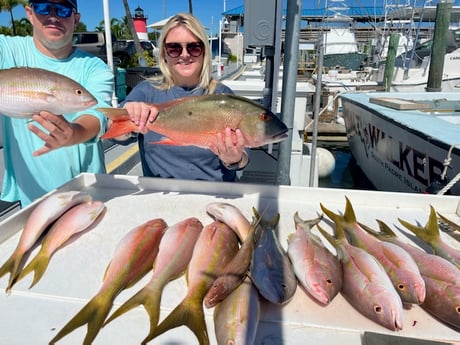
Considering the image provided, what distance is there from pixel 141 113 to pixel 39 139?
0.66m

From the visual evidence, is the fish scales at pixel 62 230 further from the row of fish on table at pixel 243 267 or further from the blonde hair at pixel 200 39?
the blonde hair at pixel 200 39

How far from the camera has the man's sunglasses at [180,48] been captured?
206 centimetres

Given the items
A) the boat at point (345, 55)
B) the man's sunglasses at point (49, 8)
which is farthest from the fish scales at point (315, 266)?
the boat at point (345, 55)

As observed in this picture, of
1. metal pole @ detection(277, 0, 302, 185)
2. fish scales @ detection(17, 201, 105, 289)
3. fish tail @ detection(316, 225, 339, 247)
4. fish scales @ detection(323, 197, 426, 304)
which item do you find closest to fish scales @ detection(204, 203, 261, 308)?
fish tail @ detection(316, 225, 339, 247)

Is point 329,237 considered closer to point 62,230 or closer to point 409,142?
point 62,230

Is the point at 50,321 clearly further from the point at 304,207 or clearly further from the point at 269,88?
the point at 269,88

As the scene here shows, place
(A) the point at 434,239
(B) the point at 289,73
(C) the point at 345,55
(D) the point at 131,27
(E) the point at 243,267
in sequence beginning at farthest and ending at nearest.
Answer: (C) the point at 345,55 → (D) the point at 131,27 → (B) the point at 289,73 → (A) the point at 434,239 → (E) the point at 243,267

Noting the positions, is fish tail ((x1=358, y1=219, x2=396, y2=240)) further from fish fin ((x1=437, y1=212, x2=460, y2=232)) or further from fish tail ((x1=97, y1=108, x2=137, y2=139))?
fish tail ((x1=97, y1=108, x2=137, y2=139))

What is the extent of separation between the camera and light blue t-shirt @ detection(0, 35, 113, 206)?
1.89 meters

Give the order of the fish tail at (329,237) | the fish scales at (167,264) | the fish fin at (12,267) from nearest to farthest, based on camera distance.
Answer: the fish scales at (167,264) → the fish fin at (12,267) → the fish tail at (329,237)

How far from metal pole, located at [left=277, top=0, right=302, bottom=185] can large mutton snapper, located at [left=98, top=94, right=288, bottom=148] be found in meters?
0.88

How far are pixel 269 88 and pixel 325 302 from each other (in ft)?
7.79

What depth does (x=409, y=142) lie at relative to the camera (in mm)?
4340

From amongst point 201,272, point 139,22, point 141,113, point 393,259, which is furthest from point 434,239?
point 139,22
